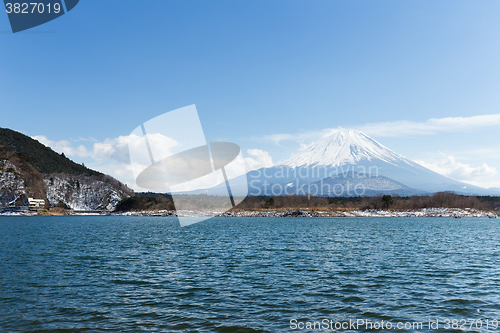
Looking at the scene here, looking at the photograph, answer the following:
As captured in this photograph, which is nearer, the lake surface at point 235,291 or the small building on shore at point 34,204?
the lake surface at point 235,291

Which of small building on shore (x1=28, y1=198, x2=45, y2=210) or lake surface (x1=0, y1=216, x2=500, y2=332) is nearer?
lake surface (x1=0, y1=216, x2=500, y2=332)

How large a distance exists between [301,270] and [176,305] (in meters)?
12.5

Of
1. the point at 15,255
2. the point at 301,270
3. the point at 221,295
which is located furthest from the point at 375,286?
the point at 15,255

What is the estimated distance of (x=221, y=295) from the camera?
19328mm

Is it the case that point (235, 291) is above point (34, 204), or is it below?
above

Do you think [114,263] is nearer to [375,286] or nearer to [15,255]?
[15,255]

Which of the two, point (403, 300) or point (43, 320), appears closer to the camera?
point (43, 320)

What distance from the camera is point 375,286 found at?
845 inches

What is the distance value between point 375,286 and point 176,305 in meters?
13.1

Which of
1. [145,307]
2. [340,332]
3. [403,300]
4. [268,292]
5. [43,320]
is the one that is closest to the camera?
[340,332]

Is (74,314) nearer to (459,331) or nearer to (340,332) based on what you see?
(340,332)

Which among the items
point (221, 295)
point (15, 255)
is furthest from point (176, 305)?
point (15, 255)

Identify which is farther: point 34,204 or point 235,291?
point 34,204

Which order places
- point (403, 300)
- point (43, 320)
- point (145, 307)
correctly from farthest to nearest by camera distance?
point (403, 300), point (145, 307), point (43, 320)
